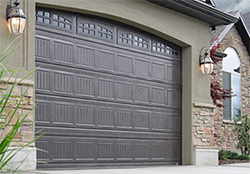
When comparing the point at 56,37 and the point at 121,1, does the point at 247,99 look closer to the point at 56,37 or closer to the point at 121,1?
the point at 121,1

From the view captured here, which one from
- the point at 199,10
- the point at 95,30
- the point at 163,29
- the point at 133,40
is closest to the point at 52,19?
the point at 95,30

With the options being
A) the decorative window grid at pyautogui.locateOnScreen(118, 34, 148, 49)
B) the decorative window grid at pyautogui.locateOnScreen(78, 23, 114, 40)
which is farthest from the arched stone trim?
the decorative window grid at pyautogui.locateOnScreen(78, 23, 114, 40)

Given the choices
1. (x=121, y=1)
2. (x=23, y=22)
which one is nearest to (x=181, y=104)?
(x=121, y=1)

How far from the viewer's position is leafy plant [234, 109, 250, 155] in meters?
12.9

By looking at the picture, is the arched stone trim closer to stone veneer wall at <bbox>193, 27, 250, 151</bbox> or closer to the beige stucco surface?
stone veneer wall at <bbox>193, 27, 250, 151</bbox>

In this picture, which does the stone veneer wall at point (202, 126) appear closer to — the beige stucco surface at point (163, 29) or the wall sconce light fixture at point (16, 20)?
the beige stucco surface at point (163, 29)

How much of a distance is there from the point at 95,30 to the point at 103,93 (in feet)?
4.31

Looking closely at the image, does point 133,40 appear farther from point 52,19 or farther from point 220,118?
point 220,118

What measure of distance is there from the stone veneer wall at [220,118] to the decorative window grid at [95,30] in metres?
3.08

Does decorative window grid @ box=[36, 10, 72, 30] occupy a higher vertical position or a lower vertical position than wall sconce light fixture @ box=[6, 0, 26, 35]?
higher

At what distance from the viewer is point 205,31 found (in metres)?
10.4

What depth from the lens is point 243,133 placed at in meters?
12.9

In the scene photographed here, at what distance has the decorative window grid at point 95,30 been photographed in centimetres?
773

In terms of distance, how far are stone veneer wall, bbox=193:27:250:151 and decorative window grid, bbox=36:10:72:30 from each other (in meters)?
4.09
